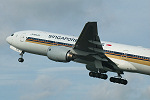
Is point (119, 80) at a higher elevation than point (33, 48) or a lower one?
lower

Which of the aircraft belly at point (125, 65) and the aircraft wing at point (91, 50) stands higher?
the aircraft wing at point (91, 50)

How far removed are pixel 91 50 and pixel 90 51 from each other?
9.2 inches

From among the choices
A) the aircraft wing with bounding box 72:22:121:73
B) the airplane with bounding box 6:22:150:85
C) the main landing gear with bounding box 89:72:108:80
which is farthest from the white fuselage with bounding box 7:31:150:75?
the main landing gear with bounding box 89:72:108:80

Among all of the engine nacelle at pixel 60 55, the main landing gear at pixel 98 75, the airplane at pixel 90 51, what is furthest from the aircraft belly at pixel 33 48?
the main landing gear at pixel 98 75

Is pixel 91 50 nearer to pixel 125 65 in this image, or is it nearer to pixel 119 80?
pixel 125 65

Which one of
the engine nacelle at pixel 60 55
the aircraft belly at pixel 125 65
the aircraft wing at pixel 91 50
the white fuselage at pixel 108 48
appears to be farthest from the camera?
the aircraft belly at pixel 125 65

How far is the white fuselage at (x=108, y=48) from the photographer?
36.5 m

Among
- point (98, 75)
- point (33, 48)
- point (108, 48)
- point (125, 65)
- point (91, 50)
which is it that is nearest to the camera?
point (91, 50)

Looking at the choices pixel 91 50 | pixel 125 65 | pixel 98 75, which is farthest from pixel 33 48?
pixel 125 65

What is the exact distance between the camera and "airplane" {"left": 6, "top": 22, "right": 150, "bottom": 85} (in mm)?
33781

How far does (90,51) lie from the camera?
114 ft

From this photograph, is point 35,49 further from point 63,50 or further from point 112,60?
point 112,60

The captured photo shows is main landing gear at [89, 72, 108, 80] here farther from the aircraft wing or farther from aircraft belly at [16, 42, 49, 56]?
aircraft belly at [16, 42, 49, 56]

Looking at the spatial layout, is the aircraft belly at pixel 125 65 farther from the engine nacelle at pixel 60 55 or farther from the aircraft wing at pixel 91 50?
the engine nacelle at pixel 60 55
